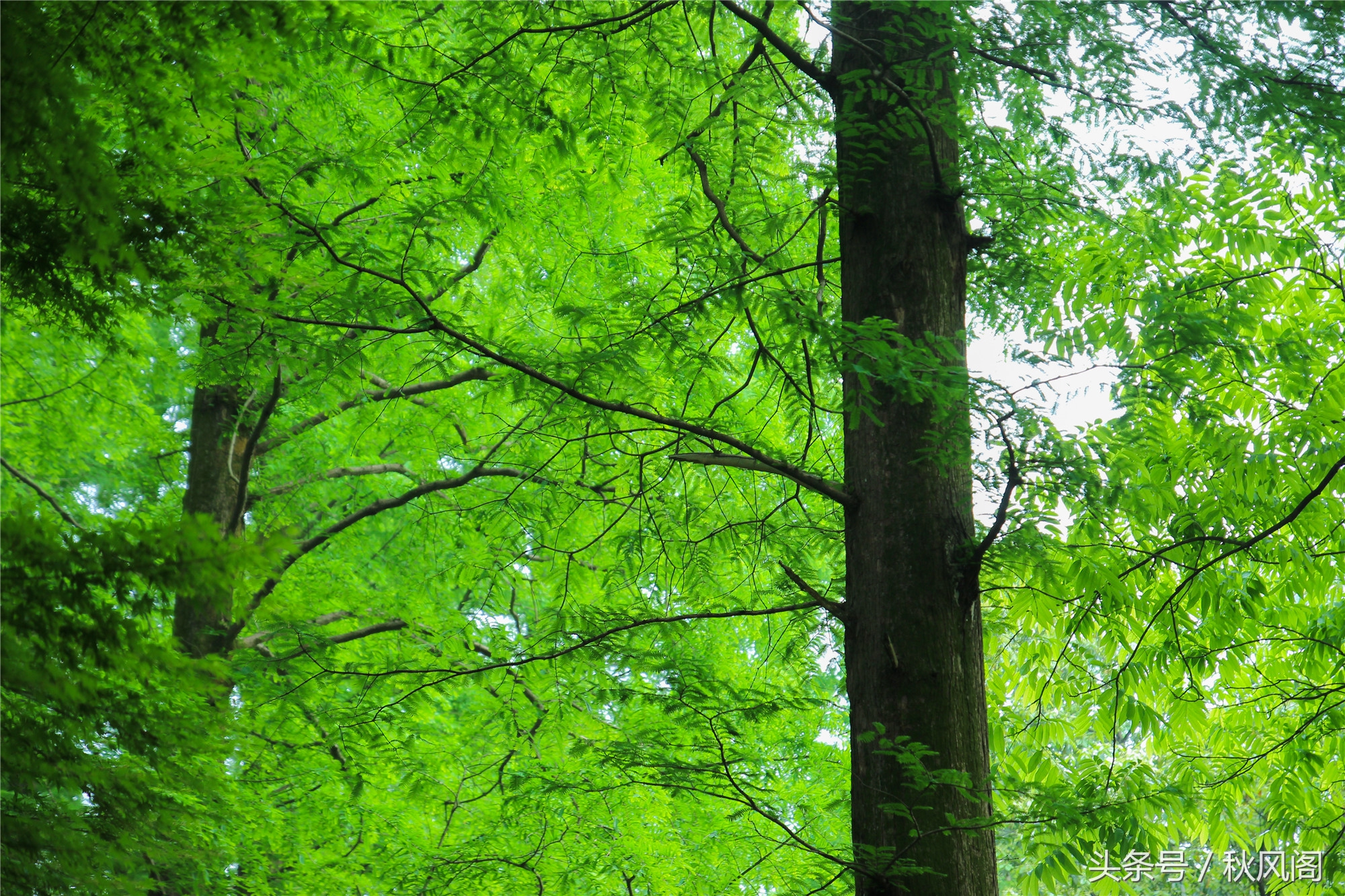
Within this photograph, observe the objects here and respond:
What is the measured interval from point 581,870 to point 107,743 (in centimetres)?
425

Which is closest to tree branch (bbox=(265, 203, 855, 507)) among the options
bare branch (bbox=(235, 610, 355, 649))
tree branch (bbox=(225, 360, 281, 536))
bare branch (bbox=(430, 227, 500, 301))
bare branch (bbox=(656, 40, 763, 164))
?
bare branch (bbox=(656, 40, 763, 164))

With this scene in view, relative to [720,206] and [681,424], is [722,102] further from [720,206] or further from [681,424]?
[681,424]

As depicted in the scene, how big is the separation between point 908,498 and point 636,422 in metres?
1.82

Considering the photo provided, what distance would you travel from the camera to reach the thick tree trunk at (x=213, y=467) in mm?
6934

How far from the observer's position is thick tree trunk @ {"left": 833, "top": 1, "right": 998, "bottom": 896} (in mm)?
3197

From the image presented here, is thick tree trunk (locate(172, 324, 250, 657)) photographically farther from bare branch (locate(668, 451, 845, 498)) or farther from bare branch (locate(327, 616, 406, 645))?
bare branch (locate(668, 451, 845, 498))

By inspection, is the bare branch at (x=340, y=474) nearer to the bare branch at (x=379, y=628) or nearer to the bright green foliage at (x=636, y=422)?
the bright green foliage at (x=636, y=422)

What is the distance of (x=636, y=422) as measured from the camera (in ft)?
16.5

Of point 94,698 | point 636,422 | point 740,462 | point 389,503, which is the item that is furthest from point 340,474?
point 94,698

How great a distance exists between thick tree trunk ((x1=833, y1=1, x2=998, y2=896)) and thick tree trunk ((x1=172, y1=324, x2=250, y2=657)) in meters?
5.02

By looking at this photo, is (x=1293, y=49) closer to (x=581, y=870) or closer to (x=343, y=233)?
(x=343, y=233)

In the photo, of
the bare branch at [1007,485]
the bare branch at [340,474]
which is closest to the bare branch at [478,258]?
the bare branch at [340,474]

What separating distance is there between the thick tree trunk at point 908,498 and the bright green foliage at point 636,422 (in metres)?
0.17

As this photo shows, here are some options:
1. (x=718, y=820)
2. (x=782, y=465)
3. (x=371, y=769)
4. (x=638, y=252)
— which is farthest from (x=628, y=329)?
(x=718, y=820)
